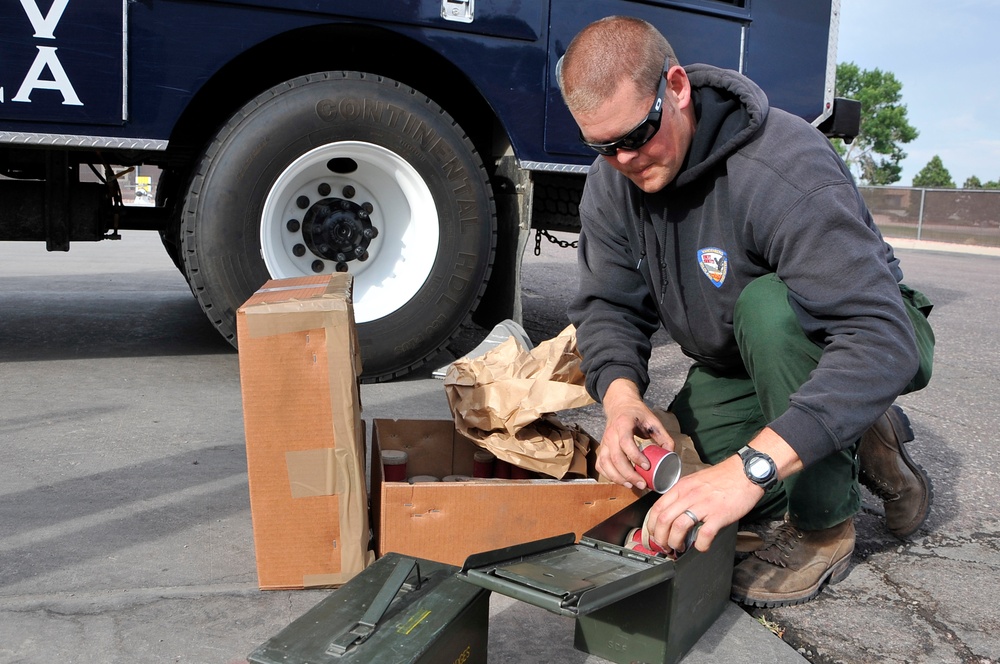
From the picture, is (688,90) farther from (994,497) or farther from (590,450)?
(994,497)

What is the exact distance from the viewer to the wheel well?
11.6ft

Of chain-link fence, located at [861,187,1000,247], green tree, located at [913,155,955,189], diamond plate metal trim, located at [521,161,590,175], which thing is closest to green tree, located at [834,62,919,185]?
green tree, located at [913,155,955,189]

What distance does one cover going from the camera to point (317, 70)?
3.88 meters

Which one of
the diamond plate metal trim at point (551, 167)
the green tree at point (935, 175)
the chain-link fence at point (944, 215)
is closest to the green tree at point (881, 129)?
the green tree at point (935, 175)

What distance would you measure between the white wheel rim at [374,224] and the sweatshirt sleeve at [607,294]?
1.39m

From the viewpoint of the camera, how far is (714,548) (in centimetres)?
178

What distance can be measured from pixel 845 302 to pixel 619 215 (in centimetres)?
66

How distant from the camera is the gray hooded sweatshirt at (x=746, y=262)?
1666 millimetres

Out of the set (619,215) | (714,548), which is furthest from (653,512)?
(619,215)

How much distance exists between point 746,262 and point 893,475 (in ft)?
2.40

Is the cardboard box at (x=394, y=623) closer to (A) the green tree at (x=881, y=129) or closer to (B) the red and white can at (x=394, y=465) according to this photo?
(B) the red and white can at (x=394, y=465)

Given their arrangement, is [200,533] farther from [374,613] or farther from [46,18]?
[46,18]

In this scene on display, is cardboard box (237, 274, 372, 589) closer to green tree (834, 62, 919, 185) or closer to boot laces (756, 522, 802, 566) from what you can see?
boot laces (756, 522, 802, 566)

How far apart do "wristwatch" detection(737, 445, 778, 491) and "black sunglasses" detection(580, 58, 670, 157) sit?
2.22ft
